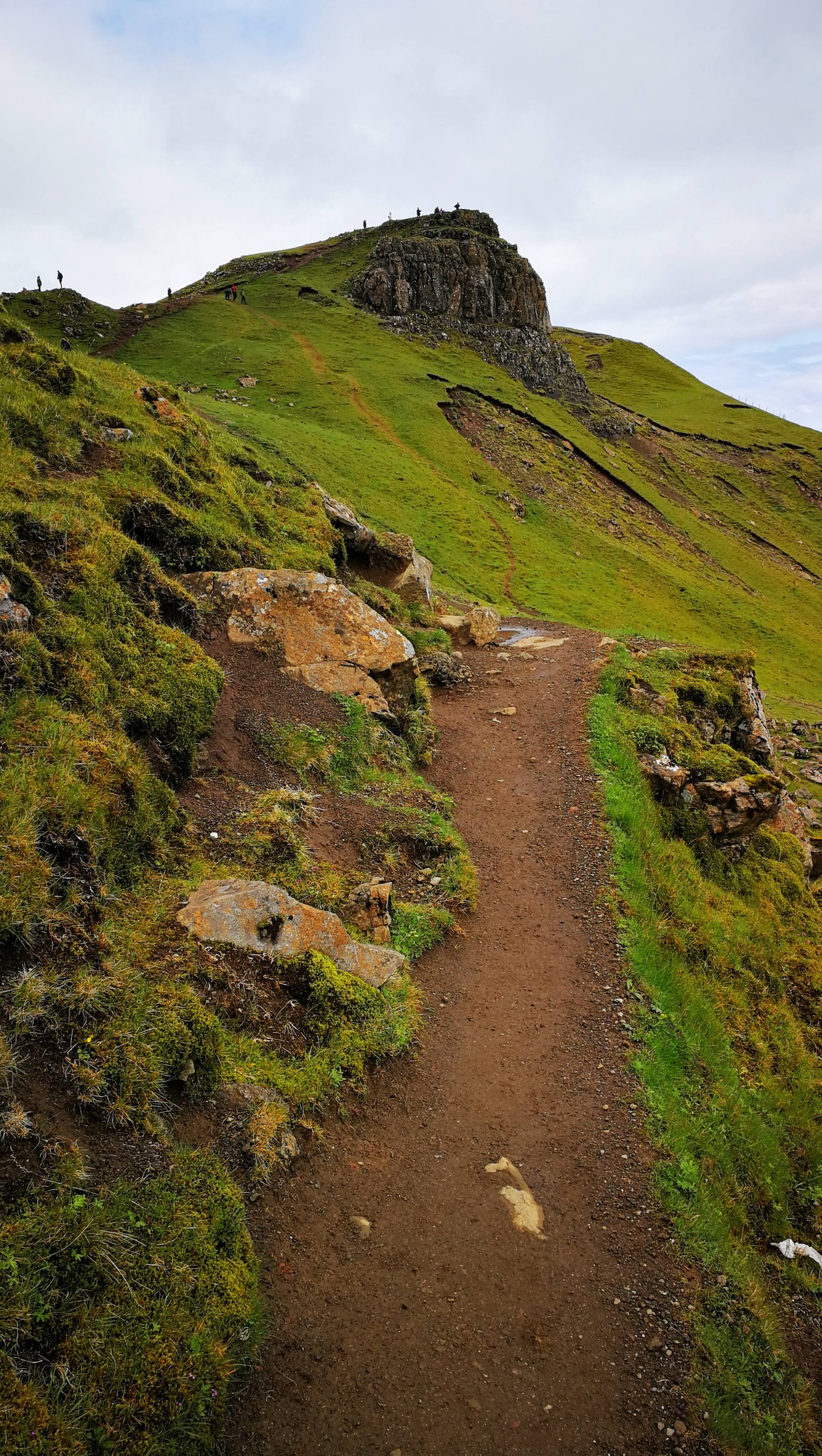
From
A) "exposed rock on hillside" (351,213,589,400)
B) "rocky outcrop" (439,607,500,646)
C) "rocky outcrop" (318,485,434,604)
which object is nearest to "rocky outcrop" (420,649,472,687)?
"rocky outcrop" (439,607,500,646)

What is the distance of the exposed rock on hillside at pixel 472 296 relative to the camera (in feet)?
254

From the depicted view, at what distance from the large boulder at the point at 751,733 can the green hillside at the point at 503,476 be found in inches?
388

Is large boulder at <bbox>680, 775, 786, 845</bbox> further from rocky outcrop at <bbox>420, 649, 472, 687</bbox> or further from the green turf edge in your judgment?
rocky outcrop at <bbox>420, 649, 472, 687</bbox>

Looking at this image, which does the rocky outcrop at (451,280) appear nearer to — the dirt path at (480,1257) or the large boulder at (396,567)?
the large boulder at (396,567)

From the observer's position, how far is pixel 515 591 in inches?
1596

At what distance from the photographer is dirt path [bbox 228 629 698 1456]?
505cm

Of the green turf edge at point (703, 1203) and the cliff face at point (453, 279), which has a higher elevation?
the cliff face at point (453, 279)

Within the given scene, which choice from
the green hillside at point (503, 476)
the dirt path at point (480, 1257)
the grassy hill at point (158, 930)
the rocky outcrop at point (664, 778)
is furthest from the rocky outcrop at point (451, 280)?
the dirt path at point (480, 1257)

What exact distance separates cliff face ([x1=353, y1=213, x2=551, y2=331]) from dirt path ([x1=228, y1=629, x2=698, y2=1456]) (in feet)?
280

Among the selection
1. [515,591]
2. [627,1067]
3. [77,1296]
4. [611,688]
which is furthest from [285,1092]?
[515,591]

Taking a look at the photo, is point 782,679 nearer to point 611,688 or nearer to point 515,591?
point 515,591

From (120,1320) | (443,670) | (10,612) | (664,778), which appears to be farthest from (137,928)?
(443,670)

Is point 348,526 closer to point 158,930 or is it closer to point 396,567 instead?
point 396,567

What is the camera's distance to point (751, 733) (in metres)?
19.9
